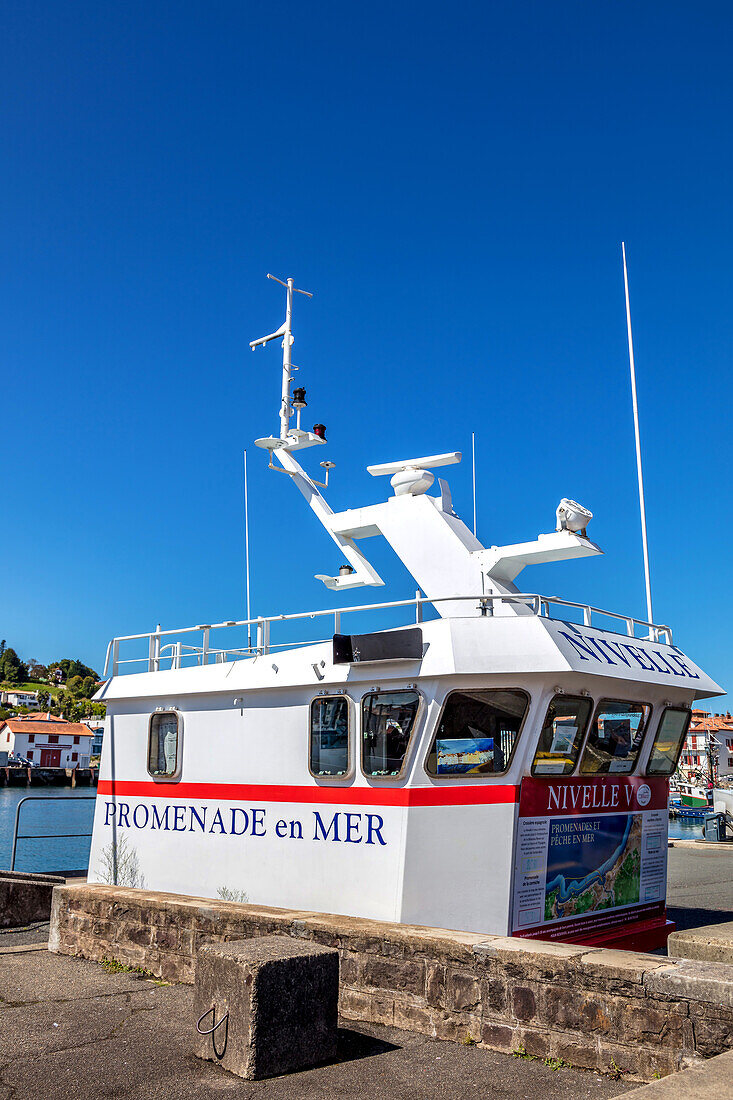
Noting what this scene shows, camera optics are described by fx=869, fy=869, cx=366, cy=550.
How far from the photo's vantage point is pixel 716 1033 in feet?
15.8

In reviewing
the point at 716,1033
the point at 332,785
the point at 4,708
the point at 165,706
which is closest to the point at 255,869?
the point at 332,785

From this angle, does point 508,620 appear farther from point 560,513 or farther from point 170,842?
point 170,842

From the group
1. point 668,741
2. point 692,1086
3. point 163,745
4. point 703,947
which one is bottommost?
point 703,947

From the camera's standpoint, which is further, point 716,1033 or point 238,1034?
point 238,1034

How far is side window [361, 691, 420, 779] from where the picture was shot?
8258mm

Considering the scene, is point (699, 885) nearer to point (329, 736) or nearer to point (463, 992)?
point (329, 736)

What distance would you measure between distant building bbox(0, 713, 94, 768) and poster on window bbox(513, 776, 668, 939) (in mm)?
122647

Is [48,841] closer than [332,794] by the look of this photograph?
No

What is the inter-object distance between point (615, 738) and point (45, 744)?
129230mm

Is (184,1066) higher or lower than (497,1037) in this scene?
lower

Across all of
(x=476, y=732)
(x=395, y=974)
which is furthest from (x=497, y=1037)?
(x=476, y=732)

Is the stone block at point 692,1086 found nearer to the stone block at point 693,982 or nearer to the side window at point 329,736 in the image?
the stone block at point 693,982

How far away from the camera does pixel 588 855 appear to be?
8.80m

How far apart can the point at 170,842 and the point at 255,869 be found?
1.54 m
